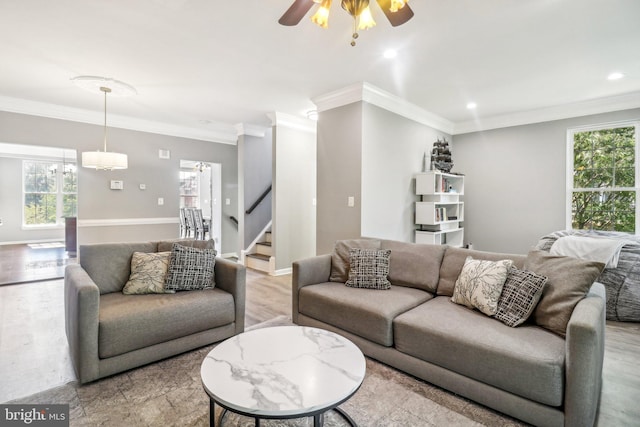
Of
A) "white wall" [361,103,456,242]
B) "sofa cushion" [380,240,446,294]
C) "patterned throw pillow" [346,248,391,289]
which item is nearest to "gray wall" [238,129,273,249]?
"white wall" [361,103,456,242]

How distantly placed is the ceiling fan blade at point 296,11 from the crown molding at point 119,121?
14.3 ft

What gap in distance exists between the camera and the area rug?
5.49 feet

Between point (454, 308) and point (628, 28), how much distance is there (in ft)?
8.79

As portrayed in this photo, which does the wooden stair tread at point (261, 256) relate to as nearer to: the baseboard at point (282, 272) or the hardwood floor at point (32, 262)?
the baseboard at point (282, 272)

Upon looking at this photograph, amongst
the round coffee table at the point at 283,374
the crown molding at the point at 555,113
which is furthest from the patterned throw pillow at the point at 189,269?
the crown molding at the point at 555,113

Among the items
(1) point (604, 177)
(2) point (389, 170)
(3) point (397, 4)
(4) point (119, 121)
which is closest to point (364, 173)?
(2) point (389, 170)

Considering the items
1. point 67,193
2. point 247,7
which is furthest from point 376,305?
point 67,193

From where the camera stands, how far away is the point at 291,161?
5203 mm

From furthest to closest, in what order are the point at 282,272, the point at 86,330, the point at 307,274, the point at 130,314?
the point at 282,272
the point at 307,274
the point at 130,314
the point at 86,330

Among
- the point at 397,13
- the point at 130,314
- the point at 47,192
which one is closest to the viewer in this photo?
the point at 397,13

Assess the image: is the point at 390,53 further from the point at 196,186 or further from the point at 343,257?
the point at 196,186

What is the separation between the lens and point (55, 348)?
8.21 feet

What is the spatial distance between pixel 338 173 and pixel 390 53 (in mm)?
1604

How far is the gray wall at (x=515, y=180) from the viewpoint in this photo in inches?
186
